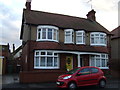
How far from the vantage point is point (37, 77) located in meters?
14.5

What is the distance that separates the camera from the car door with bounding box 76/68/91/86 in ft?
35.3

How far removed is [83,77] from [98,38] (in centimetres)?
1059

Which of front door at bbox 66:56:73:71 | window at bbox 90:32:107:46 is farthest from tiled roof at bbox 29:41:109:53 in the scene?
front door at bbox 66:56:73:71

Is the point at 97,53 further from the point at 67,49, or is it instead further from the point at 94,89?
the point at 94,89

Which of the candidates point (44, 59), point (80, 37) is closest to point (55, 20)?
point (80, 37)

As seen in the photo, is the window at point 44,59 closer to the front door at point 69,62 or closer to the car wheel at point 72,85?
the front door at point 69,62

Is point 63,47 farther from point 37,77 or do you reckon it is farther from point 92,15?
point 92,15

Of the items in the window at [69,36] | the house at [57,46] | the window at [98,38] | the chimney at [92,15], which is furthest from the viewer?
the chimney at [92,15]

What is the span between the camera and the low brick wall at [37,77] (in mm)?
14125

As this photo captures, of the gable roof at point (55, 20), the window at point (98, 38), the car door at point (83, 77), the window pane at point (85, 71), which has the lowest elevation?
the car door at point (83, 77)

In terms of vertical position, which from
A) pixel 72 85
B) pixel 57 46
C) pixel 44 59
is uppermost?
pixel 57 46

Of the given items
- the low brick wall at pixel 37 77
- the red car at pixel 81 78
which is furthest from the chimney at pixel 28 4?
the red car at pixel 81 78

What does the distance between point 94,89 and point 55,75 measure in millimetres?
5201

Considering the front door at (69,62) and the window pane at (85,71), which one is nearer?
the window pane at (85,71)
